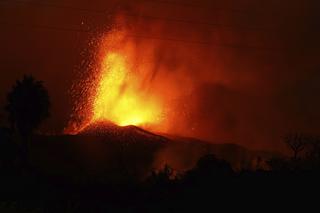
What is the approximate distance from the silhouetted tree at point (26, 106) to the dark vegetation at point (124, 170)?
11 centimetres

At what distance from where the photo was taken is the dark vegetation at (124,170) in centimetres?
3581

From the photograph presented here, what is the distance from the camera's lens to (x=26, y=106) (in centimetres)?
7419

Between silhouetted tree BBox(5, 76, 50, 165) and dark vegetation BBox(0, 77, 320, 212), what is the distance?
0.11 metres

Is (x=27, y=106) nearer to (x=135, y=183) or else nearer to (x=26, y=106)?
(x=26, y=106)

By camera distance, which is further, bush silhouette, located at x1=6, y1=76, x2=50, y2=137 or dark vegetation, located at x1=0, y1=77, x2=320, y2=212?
bush silhouette, located at x1=6, y1=76, x2=50, y2=137

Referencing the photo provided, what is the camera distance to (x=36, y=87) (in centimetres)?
7544

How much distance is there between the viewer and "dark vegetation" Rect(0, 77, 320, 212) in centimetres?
3581

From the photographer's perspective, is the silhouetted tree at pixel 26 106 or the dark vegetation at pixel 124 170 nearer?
the dark vegetation at pixel 124 170

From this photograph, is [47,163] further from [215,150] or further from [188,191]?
[188,191]

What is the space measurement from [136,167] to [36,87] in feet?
64.5

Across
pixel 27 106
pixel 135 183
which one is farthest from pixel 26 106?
pixel 135 183

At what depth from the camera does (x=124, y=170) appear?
3199 inches

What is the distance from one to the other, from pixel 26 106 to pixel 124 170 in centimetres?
1433

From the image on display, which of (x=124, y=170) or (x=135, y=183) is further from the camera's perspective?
(x=124, y=170)
